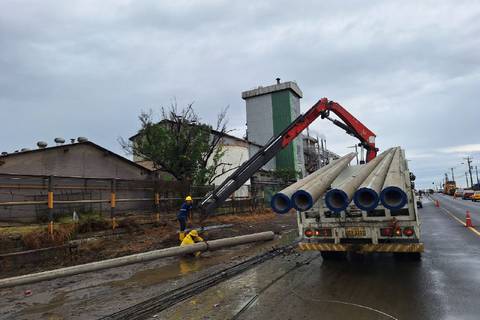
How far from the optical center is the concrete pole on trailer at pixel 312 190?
20.9ft

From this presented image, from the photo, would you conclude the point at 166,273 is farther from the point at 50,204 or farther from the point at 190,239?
the point at 50,204

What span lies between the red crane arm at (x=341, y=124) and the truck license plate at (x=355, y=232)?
292 inches

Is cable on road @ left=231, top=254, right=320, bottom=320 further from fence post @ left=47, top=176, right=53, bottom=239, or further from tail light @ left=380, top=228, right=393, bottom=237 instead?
fence post @ left=47, top=176, right=53, bottom=239

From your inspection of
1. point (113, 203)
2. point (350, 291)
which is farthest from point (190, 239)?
point (350, 291)

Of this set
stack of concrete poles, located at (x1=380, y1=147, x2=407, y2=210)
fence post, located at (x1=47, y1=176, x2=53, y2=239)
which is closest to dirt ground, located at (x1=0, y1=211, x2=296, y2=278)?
fence post, located at (x1=47, y1=176, x2=53, y2=239)

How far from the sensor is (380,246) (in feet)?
22.7

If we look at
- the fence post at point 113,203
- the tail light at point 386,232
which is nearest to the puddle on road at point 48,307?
the tail light at point 386,232

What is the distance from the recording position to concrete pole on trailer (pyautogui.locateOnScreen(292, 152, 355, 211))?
251 inches

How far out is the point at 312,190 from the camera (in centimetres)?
657

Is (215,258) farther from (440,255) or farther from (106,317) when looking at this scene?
(440,255)

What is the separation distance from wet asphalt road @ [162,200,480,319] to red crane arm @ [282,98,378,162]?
6.01 m

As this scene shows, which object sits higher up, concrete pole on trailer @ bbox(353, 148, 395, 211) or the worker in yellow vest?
concrete pole on trailer @ bbox(353, 148, 395, 211)

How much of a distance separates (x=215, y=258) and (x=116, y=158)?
682 inches

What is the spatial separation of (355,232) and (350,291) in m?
1.39
